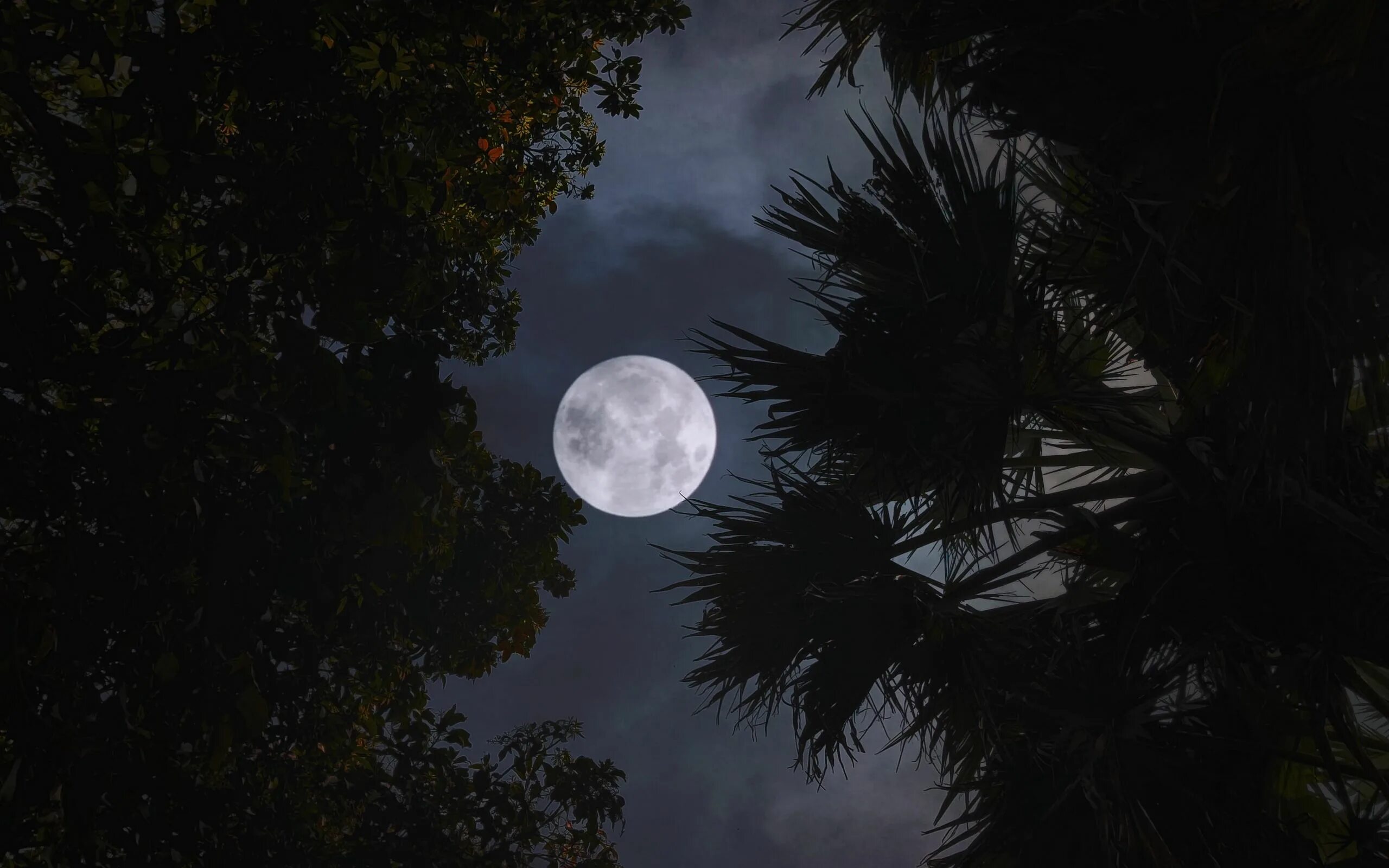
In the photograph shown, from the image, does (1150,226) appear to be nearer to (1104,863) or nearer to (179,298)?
(1104,863)

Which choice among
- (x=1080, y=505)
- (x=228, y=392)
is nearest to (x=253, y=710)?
(x=228, y=392)

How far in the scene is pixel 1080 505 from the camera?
5.11 metres

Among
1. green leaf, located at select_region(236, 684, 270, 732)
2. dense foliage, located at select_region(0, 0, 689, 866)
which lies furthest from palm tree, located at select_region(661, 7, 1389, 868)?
green leaf, located at select_region(236, 684, 270, 732)

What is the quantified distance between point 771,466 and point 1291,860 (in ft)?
11.0

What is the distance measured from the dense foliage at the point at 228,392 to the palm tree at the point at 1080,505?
205 cm

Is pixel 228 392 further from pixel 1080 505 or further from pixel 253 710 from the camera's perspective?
pixel 1080 505

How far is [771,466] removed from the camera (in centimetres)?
542

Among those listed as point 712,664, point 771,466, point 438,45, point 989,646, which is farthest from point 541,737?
point 438,45

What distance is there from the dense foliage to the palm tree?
6.73 feet

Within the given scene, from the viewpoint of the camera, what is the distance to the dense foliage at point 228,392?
188 centimetres

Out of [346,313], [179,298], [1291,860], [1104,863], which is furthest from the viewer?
[1104,863]

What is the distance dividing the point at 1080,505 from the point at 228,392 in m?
4.88

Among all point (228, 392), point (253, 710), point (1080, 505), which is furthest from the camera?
point (1080, 505)

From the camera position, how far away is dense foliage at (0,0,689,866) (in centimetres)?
188
